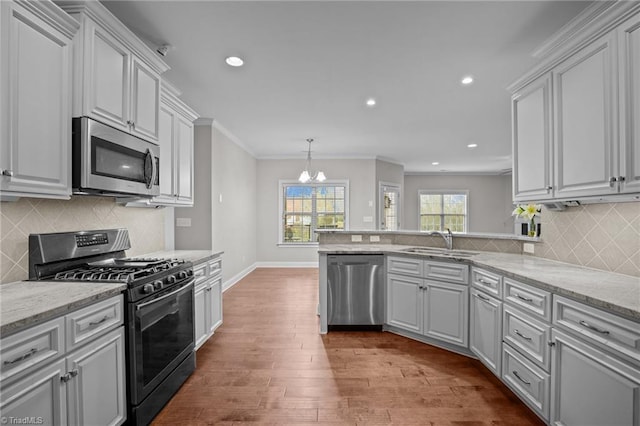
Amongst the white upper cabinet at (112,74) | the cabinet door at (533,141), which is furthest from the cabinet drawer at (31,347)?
the cabinet door at (533,141)

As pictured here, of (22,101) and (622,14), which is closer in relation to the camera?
(22,101)

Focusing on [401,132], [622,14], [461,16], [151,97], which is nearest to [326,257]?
[151,97]

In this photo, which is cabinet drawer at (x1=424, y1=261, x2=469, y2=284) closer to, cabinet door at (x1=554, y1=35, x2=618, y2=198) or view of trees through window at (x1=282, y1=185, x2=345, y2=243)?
cabinet door at (x1=554, y1=35, x2=618, y2=198)

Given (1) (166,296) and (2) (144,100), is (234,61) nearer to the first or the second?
(2) (144,100)

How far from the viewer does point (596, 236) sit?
7.06 ft

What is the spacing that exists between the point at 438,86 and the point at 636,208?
2141 millimetres

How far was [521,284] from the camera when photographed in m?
2.00

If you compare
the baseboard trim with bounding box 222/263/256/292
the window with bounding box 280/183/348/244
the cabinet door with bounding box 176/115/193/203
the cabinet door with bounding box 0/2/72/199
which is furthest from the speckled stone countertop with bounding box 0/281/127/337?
the window with bounding box 280/183/348/244

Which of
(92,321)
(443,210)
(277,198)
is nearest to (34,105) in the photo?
(92,321)

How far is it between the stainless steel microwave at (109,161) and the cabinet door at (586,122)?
2.96 metres

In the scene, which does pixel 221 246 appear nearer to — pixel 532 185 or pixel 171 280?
pixel 171 280

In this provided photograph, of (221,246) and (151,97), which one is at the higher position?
(151,97)

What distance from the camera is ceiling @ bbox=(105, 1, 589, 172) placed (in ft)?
6.89

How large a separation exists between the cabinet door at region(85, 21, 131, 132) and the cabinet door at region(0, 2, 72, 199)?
0.10 meters
